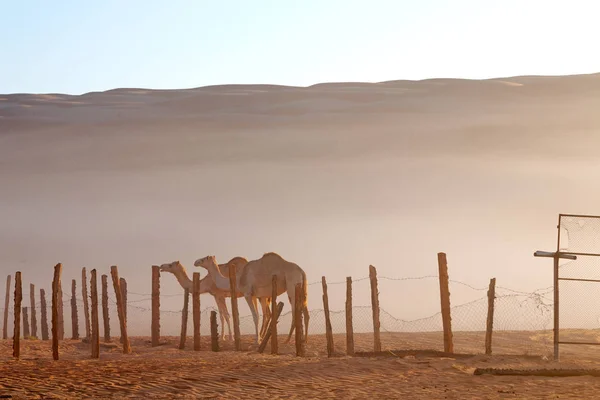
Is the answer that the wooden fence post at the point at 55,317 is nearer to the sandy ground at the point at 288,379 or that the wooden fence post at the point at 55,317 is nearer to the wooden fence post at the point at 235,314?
the sandy ground at the point at 288,379

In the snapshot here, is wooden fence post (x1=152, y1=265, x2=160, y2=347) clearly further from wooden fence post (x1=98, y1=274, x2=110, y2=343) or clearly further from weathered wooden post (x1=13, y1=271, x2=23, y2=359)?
weathered wooden post (x1=13, y1=271, x2=23, y2=359)

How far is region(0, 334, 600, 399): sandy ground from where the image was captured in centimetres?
1734

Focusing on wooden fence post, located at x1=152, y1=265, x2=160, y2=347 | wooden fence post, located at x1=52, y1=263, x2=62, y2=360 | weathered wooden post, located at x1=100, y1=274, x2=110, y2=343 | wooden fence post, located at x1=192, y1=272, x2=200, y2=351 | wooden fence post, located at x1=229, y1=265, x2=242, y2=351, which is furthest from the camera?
wooden fence post, located at x1=152, y1=265, x2=160, y2=347

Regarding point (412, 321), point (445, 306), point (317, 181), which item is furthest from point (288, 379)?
point (317, 181)

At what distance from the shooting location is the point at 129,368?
20.2 meters

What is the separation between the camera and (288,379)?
1880 cm

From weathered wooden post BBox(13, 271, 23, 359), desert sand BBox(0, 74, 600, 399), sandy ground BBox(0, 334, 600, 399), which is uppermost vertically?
desert sand BBox(0, 74, 600, 399)

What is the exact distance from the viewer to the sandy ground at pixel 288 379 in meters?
17.3

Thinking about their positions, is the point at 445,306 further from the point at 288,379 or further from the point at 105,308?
the point at 105,308

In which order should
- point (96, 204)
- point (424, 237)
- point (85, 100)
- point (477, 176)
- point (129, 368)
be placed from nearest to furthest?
point (129, 368)
point (424, 237)
point (96, 204)
point (477, 176)
point (85, 100)

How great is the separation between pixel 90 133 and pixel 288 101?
2300cm

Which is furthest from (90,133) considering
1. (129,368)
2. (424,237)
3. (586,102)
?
(129,368)

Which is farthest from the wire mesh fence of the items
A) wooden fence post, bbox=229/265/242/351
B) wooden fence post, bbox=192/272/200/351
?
wooden fence post, bbox=229/265/242/351

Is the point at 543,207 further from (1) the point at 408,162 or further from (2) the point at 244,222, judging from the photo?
(2) the point at 244,222
